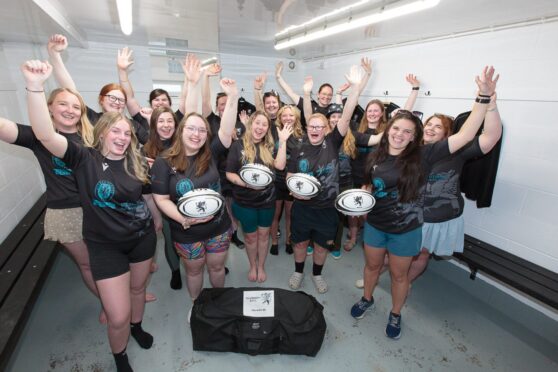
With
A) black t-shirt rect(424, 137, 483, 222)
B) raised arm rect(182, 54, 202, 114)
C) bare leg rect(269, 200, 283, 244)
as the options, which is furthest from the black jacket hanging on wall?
raised arm rect(182, 54, 202, 114)

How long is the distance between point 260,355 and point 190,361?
1.56 feet

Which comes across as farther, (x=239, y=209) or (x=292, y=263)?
(x=292, y=263)

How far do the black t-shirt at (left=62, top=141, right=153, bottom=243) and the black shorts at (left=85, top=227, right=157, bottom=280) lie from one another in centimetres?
4

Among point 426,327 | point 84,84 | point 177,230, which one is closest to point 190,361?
point 177,230

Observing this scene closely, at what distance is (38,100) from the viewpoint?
1169 mm

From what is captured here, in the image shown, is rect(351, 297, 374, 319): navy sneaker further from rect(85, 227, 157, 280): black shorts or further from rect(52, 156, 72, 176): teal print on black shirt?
rect(52, 156, 72, 176): teal print on black shirt

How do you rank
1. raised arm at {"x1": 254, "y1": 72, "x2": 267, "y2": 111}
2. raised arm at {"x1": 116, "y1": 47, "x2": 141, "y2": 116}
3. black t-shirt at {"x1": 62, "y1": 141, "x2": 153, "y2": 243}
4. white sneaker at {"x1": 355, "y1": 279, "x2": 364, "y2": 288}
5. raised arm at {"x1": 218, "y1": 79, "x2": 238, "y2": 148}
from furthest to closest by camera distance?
raised arm at {"x1": 254, "y1": 72, "x2": 267, "y2": 111}, white sneaker at {"x1": 355, "y1": 279, "x2": 364, "y2": 288}, raised arm at {"x1": 116, "y1": 47, "x2": 141, "y2": 116}, raised arm at {"x1": 218, "y1": 79, "x2": 238, "y2": 148}, black t-shirt at {"x1": 62, "y1": 141, "x2": 153, "y2": 243}

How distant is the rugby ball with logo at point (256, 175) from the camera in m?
1.94

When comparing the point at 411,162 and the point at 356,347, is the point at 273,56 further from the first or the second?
the point at 356,347

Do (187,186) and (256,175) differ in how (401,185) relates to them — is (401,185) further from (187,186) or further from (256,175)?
(187,186)

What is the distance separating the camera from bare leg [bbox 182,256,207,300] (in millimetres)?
1914

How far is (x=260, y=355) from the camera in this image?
1.89 m

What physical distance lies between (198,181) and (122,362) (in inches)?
46.8

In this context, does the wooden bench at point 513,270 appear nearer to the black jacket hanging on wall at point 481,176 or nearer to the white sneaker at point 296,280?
the black jacket hanging on wall at point 481,176
